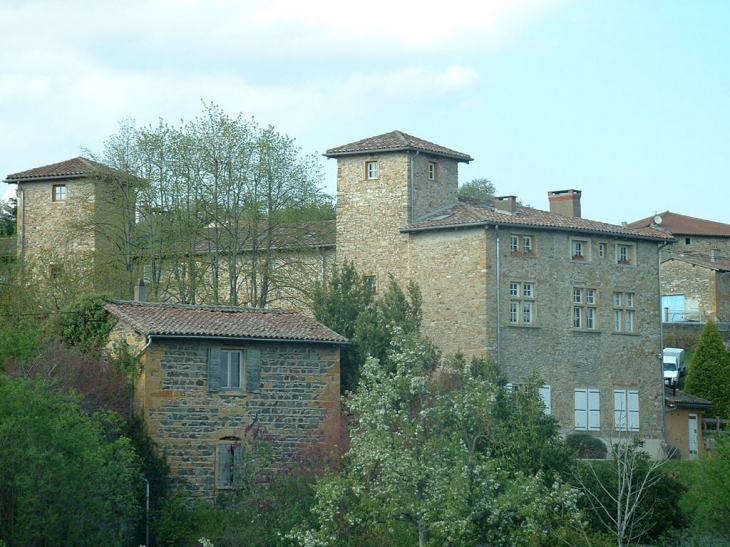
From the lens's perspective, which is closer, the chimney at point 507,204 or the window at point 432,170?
the chimney at point 507,204

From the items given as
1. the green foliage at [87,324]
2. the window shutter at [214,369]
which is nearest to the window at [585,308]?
the window shutter at [214,369]

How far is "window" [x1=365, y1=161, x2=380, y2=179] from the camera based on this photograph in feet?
151

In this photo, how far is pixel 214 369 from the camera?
33.7m

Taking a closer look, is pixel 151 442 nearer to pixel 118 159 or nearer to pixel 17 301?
pixel 17 301

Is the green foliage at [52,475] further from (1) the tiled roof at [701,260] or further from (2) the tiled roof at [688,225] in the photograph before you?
(2) the tiled roof at [688,225]

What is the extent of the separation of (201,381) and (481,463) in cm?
1010

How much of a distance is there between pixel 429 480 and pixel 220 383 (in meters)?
9.93

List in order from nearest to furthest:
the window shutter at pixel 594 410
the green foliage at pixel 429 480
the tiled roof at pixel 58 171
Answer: the green foliage at pixel 429 480, the window shutter at pixel 594 410, the tiled roof at pixel 58 171

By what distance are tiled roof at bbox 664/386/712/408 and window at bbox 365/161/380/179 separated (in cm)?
1271

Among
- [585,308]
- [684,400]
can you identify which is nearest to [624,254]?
[585,308]

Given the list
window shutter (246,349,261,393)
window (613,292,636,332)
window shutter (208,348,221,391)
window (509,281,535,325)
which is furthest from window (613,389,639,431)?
window shutter (208,348,221,391)

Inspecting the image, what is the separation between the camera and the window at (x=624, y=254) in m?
47.1

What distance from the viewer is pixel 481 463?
25.6m

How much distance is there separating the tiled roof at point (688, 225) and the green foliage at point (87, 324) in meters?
43.5
